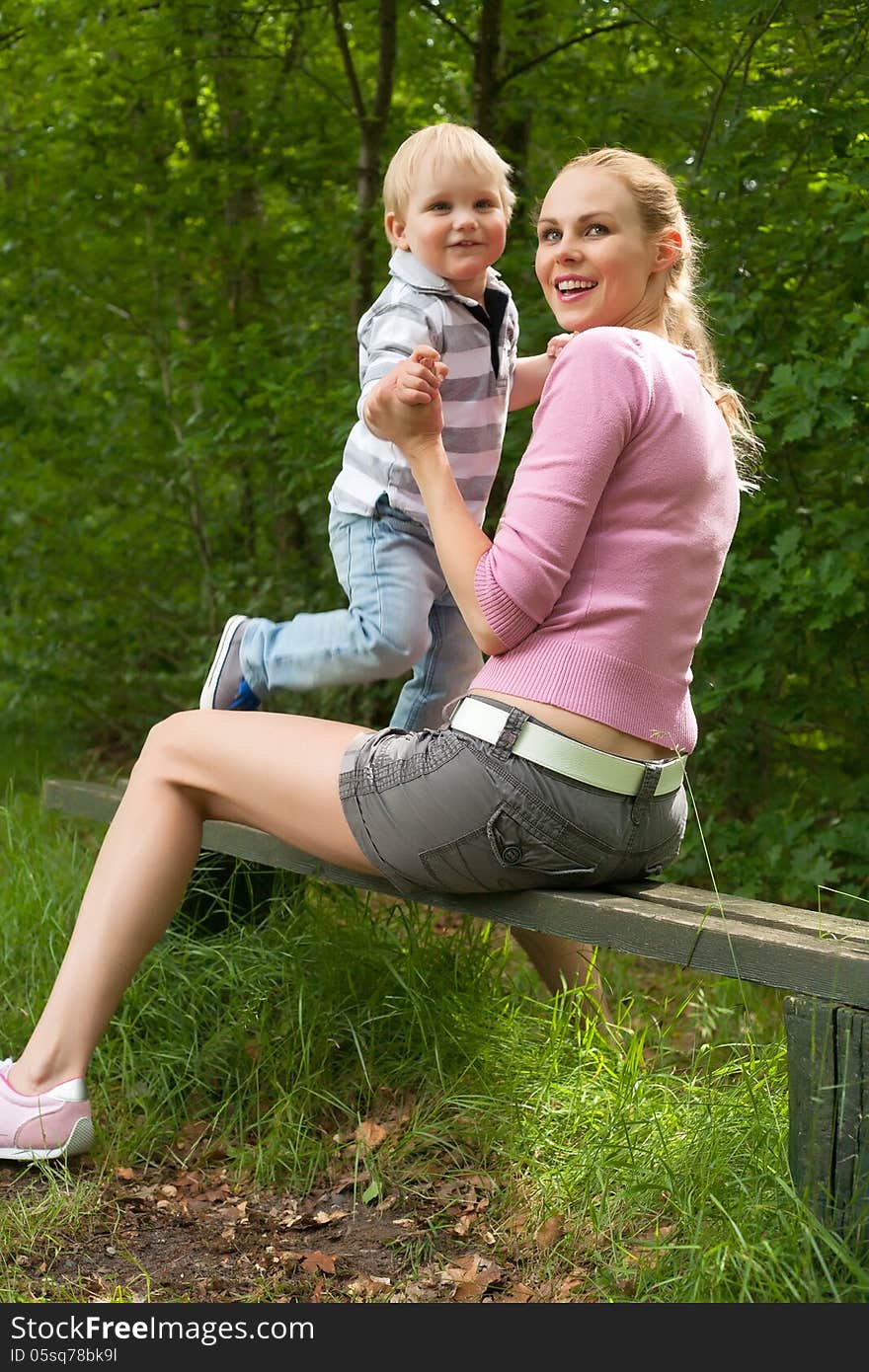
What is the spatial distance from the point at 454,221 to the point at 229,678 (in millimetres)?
1013

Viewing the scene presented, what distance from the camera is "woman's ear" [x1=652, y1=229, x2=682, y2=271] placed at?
240 centimetres

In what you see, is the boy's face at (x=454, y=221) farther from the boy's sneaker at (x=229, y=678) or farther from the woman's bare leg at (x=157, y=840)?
the woman's bare leg at (x=157, y=840)

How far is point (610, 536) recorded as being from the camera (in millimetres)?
2252

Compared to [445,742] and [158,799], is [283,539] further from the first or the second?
[445,742]

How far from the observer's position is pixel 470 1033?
9.37 feet

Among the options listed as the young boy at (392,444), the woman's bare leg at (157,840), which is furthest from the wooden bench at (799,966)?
the young boy at (392,444)

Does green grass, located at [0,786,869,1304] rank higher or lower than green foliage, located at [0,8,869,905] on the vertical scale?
lower

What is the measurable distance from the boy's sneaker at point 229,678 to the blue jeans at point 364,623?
0.02 m

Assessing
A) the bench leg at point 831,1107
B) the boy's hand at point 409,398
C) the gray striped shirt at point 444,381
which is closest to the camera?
the bench leg at point 831,1107

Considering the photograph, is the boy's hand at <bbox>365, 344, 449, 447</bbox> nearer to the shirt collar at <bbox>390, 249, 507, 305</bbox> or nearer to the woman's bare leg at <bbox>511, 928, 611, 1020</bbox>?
the shirt collar at <bbox>390, 249, 507, 305</bbox>

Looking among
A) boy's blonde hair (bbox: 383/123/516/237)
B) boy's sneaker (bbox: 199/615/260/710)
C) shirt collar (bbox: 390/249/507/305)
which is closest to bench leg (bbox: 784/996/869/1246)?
boy's sneaker (bbox: 199/615/260/710)

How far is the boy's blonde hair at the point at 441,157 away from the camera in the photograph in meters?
2.77

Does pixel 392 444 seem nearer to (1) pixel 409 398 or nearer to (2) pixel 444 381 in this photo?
(2) pixel 444 381

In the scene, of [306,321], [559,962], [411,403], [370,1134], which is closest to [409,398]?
Result: [411,403]
